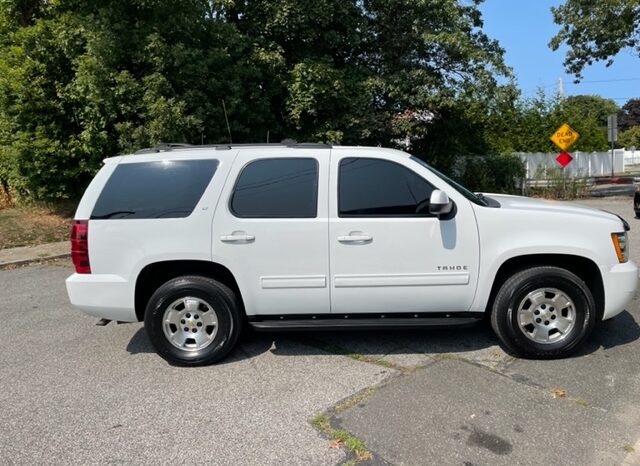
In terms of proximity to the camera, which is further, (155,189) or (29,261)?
(29,261)

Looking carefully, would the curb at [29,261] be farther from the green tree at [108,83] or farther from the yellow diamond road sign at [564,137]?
the yellow diamond road sign at [564,137]

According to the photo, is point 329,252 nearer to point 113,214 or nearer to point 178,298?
point 178,298

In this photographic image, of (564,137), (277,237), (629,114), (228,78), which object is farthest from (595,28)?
(629,114)

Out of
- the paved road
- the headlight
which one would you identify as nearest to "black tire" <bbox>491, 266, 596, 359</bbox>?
the paved road

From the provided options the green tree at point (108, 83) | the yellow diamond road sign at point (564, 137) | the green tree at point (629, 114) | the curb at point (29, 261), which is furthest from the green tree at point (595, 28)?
the green tree at point (629, 114)

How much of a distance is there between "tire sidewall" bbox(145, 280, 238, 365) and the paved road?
127 mm

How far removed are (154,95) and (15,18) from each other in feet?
18.9

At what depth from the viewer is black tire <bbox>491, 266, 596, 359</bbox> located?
423 cm

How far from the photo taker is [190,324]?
14.5ft

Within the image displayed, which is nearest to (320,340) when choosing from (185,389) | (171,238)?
(185,389)

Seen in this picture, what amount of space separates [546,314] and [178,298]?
3165 mm

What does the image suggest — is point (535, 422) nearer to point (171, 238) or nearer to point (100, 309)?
point (171, 238)

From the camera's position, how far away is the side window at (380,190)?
14.1 feet

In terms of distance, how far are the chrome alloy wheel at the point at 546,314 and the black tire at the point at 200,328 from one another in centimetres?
247
